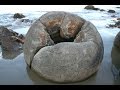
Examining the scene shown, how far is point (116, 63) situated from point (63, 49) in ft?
4.81

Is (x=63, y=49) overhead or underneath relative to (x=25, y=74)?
overhead

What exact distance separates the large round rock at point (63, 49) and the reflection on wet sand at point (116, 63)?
373 mm

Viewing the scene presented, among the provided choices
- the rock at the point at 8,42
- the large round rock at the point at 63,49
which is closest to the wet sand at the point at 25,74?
the large round rock at the point at 63,49

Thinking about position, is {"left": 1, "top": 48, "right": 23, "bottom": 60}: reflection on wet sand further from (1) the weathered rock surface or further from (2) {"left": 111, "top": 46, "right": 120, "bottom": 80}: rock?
(2) {"left": 111, "top": 46, "right": 120, "bottom": 80}: rock

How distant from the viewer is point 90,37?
5875mm

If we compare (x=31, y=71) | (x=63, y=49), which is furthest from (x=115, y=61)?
(x=31, y=71)

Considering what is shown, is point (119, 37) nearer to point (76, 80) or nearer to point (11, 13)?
point (76, 80)

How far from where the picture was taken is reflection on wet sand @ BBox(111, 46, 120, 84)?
559cm

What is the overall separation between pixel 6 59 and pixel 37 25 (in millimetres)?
1023

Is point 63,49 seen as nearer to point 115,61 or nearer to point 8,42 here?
point 115,61

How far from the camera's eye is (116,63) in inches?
249

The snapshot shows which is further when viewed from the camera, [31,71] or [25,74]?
[31,71]

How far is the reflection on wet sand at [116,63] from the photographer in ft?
18.4

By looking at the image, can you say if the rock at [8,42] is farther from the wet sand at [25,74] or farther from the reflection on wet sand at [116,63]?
the reflection on wet sand at [116,63]
